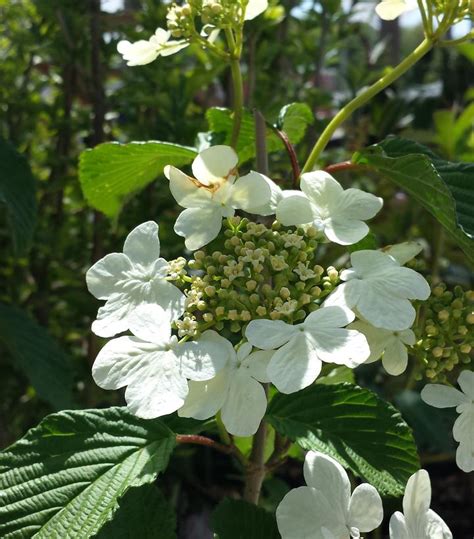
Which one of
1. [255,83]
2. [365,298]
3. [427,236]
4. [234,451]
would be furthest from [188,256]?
[427,236]

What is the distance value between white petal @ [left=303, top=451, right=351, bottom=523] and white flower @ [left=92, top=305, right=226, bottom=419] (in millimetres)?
116

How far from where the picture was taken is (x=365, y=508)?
571 mm

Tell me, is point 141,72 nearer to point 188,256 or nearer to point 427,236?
point 188,256

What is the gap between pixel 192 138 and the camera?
145cm

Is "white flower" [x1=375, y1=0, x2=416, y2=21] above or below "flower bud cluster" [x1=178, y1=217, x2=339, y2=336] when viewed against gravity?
above

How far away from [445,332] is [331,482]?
0.17 m

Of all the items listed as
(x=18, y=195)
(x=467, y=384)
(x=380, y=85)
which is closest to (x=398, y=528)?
(x=467, y=384)

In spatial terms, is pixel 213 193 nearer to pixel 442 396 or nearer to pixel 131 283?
pixel 131 283

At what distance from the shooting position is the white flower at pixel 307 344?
0.51m

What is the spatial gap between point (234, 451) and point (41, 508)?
0.19 meters

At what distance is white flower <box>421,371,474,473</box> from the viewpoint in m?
0.62

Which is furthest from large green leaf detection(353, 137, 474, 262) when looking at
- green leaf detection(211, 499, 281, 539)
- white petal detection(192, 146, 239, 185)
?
green leaf detection(211, 499, 281, 539)

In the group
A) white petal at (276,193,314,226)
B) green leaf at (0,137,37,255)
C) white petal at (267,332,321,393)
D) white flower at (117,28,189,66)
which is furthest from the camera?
green leaf at (0,137,37,255)

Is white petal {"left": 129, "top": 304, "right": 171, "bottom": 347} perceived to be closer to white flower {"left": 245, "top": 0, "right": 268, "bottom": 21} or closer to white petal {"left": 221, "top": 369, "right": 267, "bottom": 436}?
white petal {"left": 221, "top": 369, "right": 267, "bottom": 436}
